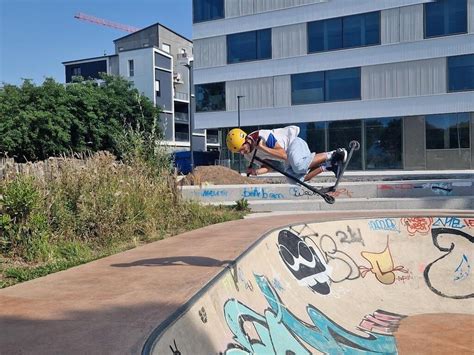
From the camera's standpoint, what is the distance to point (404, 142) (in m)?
32.0

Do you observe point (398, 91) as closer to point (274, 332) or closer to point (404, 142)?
point (404, 142)

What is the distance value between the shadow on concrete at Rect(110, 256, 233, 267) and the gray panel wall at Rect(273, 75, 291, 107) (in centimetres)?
2880

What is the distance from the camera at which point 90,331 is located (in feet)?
13.4

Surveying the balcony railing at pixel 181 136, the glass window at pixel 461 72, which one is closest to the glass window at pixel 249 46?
the glass window at pixel 461 72

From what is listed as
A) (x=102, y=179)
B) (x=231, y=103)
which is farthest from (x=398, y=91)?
(x=102, y=179)

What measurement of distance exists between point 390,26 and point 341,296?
92.5 ft

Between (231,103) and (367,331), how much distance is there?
3158 cm

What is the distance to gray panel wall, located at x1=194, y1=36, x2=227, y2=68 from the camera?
3791cm

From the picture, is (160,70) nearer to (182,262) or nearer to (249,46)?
(249,46)

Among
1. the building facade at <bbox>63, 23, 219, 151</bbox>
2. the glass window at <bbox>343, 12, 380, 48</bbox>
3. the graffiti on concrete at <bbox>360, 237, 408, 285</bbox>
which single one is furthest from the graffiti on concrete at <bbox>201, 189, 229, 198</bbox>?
the building facade at <bbox>63, 23, 219, 151</bbox>

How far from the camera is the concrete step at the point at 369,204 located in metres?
14.8

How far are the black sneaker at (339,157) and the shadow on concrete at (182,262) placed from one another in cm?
204

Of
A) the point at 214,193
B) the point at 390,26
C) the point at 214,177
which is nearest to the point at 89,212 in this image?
the point at 214,193

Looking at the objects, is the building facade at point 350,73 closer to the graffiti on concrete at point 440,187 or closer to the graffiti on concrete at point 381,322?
the graffiti on concrete at point 440,187
